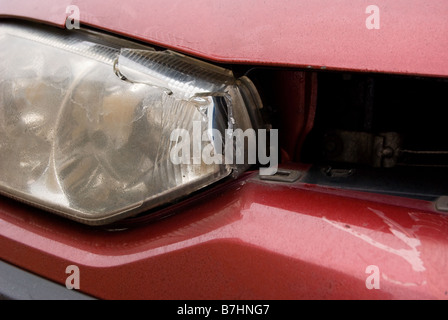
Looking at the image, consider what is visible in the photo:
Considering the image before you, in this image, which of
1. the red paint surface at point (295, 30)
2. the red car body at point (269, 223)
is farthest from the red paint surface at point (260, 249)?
the red paint surface at point (295, 30)

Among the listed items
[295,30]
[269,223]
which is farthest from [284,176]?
[295,30]

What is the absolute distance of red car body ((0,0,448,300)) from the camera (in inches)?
25.5

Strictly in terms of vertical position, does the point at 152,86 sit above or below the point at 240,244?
above

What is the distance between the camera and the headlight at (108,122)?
2.47 ft

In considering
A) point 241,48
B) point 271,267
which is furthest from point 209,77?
point 271,267

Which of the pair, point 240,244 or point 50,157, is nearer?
point 240,244

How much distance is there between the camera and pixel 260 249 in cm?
69

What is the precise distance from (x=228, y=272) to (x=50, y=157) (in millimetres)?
387

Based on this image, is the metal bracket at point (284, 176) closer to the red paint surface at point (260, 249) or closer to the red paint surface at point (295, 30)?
the red paint surface at point (260, 249)

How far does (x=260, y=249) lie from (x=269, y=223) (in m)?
0.04

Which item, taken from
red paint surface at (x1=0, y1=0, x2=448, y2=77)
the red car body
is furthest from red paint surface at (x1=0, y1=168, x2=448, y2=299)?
red paint surface at (x1=0, y1=0, x2=448, y2=77)

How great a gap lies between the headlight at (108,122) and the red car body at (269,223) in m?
0.05

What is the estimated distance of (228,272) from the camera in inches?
27.8
